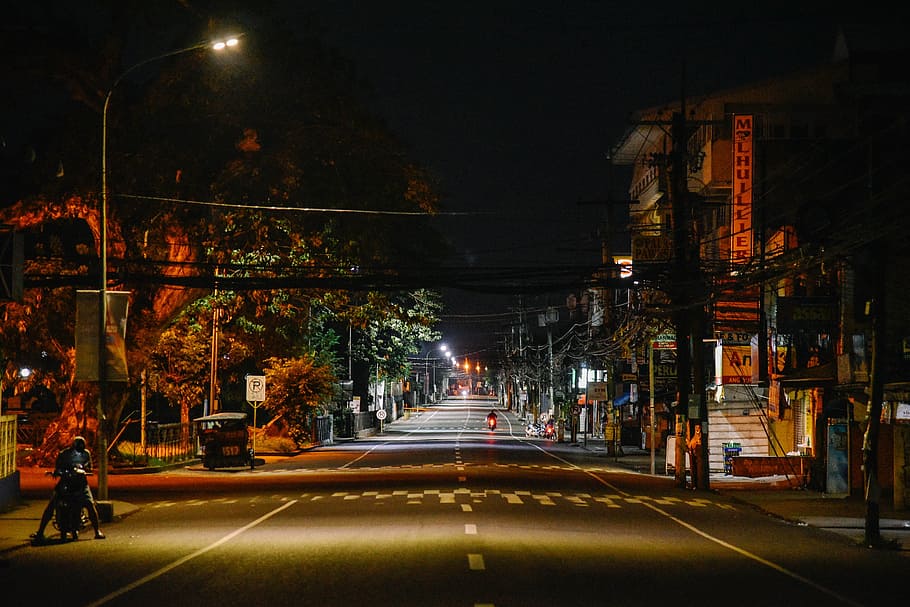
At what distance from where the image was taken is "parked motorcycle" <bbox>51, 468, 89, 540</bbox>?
1953 centimetres

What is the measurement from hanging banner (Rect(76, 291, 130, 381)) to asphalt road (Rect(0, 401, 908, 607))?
3283 mm

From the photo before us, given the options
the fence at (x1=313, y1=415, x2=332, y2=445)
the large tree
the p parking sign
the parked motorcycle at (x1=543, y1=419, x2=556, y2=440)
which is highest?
the large tree

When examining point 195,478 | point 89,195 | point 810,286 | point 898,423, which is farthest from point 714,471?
point 89,195

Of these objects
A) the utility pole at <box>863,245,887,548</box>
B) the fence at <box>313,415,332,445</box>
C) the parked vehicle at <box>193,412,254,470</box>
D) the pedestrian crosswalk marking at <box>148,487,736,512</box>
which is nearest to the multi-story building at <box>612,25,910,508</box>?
the utility pole at <box>863,245,887,548</box>

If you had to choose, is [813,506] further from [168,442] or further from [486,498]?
[168,442]

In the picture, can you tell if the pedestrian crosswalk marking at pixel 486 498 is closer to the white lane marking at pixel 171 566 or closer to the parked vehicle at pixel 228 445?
the white lane marking at pixel 171 566

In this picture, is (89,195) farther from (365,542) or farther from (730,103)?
(730,103)

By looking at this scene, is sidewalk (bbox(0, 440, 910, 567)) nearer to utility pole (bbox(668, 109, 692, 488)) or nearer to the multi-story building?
the multi-story building

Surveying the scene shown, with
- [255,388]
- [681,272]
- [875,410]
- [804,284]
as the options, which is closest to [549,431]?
[255,388]

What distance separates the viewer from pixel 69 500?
1972 centimetres

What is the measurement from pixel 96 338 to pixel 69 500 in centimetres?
627

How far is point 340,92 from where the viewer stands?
3856cm

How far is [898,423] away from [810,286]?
25.8 feet

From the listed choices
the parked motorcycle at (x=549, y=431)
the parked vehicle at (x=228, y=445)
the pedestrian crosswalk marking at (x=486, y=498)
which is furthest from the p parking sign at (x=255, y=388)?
the parked motorcycle at (x=549, y=431)
